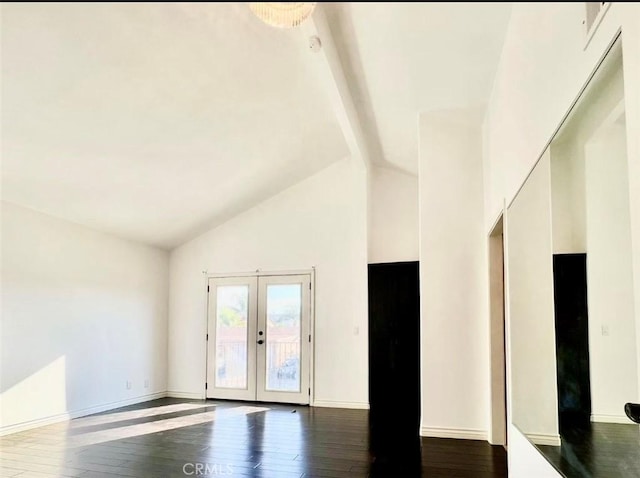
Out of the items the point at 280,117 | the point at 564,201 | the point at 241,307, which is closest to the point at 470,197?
the point at 280,117

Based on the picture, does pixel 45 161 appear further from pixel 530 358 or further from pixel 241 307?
pixel 530 358

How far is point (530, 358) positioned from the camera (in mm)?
2732

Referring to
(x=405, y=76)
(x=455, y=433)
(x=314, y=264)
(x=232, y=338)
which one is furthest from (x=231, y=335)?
(x=405, y=76)

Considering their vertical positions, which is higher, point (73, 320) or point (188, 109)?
point (188, 109)

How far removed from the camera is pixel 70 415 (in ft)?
18.7

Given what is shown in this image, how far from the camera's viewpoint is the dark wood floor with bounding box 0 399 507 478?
12.5 ft

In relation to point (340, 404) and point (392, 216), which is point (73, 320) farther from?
point (392, 216)

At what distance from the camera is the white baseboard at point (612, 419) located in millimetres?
1598

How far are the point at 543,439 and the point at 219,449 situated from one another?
308 cm

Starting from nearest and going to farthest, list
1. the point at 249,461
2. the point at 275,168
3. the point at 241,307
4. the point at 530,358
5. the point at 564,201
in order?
the point at 564,201
the point at 530,358
the point at 249,461
the point at 275,168
the point at 241,307

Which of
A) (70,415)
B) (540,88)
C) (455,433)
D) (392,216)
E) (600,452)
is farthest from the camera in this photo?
(392,216)

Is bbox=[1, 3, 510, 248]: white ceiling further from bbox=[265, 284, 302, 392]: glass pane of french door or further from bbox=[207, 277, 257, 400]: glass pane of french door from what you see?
bbox=[265, 284, 302, 392]: glass pane of french door

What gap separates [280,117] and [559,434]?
12.7 ft

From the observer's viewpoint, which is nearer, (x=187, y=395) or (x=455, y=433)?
(x=455, y=433)
